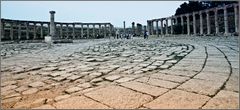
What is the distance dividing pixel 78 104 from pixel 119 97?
484 millimetres

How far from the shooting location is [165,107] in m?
2.20

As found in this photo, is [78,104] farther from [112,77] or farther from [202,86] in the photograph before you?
[202,86]

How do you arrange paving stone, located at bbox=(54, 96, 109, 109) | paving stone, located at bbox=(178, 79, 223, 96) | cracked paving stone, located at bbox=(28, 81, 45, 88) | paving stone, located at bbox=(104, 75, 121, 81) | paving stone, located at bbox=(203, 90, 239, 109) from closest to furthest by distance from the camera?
1. paving stone, located at bbox=(203, 90, 239, 109)
2. paving stone, located at bbox=(54, 96, 109, 109)
3. paving stone, located at bbox=(178, 79, 223, 96)
4. cracked paving stone, located at bbox=(28, 81, 45, 88)
5. paving stone, located at bbox=(104, 75, 121, 81)

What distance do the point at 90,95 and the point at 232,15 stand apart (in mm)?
32518


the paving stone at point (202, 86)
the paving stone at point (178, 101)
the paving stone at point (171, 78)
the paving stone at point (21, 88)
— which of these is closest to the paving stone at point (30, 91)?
the paving stone at point (21, 88)

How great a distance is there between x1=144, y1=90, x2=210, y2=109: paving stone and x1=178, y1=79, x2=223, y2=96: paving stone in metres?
0.18

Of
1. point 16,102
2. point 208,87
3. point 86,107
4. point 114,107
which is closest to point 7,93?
point 16,102

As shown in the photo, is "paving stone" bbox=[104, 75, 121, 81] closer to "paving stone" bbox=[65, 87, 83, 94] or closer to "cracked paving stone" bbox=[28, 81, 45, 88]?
"paving stone" bbox=[65, 87, 83, 94]

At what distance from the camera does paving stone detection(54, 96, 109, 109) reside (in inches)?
91.9

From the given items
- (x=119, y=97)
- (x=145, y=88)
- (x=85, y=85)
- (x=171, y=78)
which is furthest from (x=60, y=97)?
(x=171, y=78)

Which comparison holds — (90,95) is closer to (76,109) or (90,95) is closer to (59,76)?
(76,109)

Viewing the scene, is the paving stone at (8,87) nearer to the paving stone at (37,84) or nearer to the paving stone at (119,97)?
the paving stone at (37,84)

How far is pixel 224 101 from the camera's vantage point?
2.28 m

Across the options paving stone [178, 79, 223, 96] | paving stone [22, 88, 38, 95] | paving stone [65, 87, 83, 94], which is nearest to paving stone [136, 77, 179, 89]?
paving stone [178, 79, 223, 96]
